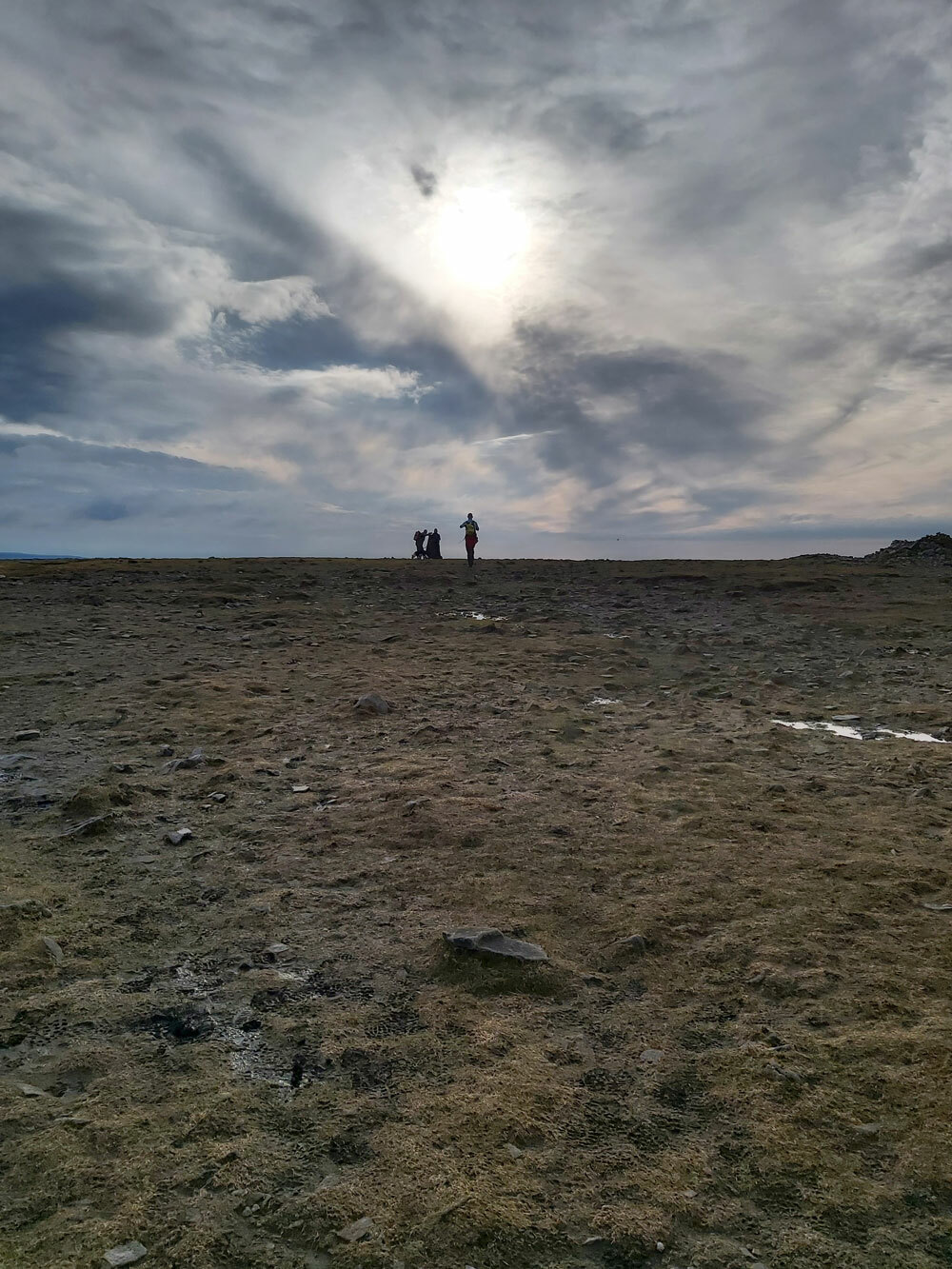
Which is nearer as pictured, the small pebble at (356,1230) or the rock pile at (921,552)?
the small pebble at (356,1230)

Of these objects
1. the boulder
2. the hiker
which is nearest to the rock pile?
the hiker

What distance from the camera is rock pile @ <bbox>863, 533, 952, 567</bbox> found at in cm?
2674

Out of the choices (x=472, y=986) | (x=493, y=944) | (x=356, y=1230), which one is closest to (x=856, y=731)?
(x=493, y=944)

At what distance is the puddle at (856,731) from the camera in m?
6.92

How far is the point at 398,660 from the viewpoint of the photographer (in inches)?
419

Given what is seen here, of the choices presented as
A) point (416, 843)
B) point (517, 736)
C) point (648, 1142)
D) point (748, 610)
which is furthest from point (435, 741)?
point (748, 610)

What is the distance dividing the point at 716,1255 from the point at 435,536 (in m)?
34.8

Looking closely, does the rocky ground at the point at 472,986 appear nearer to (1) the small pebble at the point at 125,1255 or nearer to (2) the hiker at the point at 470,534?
(1) the small pebble at the point at 125,1255

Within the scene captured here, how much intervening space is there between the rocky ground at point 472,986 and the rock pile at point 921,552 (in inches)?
862

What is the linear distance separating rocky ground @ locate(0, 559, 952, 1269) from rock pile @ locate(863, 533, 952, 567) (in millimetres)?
21897

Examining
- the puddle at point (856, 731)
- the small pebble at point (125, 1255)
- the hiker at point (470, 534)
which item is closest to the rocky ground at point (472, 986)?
the small pebble at point (125, 1255)

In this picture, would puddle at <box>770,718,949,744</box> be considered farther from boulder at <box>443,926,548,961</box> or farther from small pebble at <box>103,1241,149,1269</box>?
small pebble at <box>103,1241,149,1269</box>

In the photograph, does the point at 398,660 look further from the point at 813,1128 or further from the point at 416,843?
the point at 813,1128

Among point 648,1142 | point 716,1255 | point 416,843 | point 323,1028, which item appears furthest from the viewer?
point 416,843
